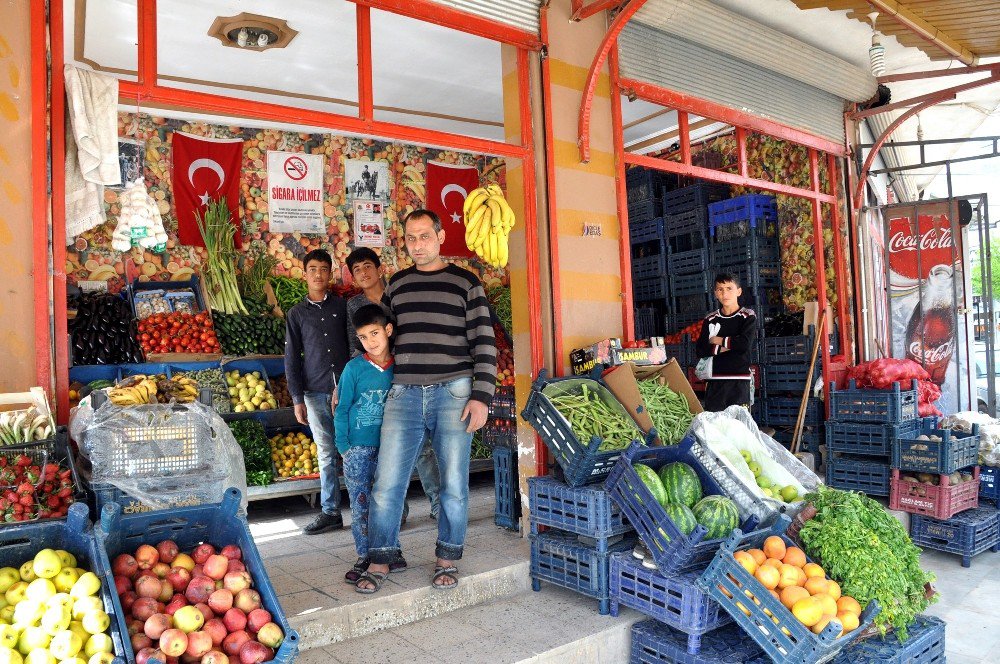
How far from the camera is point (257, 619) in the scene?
97.2 inches

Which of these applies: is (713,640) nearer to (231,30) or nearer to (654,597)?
(654,597)

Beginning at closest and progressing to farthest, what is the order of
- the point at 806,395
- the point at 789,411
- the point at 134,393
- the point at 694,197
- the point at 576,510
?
the point at 134,393
the point at 576,510
the point at 806,395
the point at 789,411
the point at 694,197

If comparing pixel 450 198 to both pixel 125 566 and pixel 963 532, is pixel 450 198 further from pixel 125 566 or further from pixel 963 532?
pixel 125 566

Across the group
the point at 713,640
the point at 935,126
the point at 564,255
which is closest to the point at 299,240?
the point at 564,255

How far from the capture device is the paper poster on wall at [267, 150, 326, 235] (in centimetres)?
813

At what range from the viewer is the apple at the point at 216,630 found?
7.83 feet

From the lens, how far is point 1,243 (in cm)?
317

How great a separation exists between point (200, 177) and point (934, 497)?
757cm

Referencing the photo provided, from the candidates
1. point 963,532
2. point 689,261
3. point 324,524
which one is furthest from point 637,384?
point 689,261

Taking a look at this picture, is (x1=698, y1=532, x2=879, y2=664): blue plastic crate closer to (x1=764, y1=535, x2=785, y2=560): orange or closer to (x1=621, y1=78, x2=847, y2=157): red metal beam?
(x1=764, y1=535, x2=785, y2=560): orange

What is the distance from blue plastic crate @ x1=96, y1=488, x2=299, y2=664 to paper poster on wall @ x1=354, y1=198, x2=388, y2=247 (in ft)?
19.7

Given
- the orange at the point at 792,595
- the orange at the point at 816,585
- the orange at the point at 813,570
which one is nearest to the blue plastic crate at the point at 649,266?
the orange at the point at 813,570

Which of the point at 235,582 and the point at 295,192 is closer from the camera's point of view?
the point at 235,582

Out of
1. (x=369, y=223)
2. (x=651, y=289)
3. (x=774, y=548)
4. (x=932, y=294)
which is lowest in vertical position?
(x=774, y=548)
